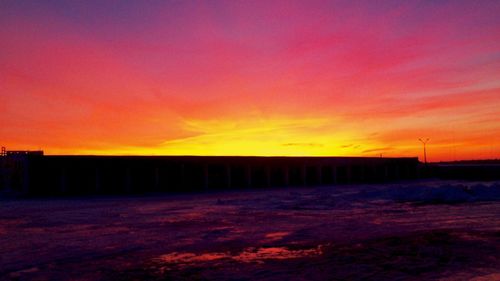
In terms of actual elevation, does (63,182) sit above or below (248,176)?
below

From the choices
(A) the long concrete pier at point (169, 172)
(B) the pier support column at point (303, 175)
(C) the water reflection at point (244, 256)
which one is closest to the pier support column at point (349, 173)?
(A) the long concrete pier at point (169, 172)

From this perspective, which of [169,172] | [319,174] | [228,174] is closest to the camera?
[169,172]

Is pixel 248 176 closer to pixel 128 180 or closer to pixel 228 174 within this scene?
pixel 228 174

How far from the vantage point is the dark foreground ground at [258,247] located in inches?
430

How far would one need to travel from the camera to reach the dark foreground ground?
35.9 feet

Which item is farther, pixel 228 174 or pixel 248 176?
pixel 248 176

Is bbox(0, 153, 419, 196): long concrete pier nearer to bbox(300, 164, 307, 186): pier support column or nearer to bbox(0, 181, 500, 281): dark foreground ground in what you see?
bbox(300, 164, 307, 186): pier support column

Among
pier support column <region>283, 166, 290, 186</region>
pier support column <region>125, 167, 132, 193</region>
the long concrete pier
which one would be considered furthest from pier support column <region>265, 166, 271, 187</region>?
pier support column <region>125, 167, 132, 193</region>

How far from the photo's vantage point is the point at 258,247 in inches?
570

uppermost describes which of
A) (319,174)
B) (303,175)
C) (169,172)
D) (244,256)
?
(169,172)

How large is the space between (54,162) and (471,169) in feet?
249

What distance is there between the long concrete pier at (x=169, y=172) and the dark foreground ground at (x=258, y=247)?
29212mm

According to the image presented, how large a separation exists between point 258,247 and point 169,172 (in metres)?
52.5

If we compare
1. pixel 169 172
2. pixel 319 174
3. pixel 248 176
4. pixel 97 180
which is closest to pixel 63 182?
pixel 97 180
